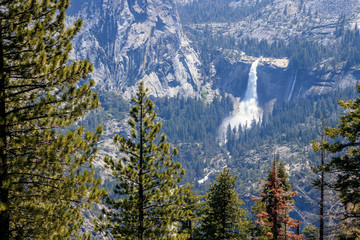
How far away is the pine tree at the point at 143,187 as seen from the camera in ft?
71.2

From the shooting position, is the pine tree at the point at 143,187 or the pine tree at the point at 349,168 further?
the pine tree at the point at 143,187

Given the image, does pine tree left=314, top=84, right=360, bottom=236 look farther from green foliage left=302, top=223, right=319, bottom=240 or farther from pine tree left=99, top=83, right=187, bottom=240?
pine tree left=99, top=83, right=187, bottom=240

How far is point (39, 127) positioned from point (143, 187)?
8849 mm

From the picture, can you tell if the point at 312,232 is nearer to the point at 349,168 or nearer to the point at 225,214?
the point at 225,214

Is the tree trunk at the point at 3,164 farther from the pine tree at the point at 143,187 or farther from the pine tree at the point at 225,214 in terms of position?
the pine tree at the point at 225,214

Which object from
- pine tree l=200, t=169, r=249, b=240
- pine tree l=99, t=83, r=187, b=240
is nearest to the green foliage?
pine tree l=200, t=169, r=249, b=240

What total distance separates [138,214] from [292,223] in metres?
15.1

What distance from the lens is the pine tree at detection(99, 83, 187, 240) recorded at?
21688 mm

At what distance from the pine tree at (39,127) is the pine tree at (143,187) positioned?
619 cm

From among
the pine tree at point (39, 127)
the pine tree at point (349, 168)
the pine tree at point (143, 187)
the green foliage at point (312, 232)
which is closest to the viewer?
the pine tree at point (39, 127)

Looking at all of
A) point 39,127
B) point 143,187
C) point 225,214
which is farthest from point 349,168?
point 39,127

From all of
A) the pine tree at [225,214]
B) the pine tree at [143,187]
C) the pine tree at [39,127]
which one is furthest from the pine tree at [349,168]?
the pine tree at [225,214]

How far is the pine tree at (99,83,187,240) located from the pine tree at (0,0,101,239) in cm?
619

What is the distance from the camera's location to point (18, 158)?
14.1 meters
